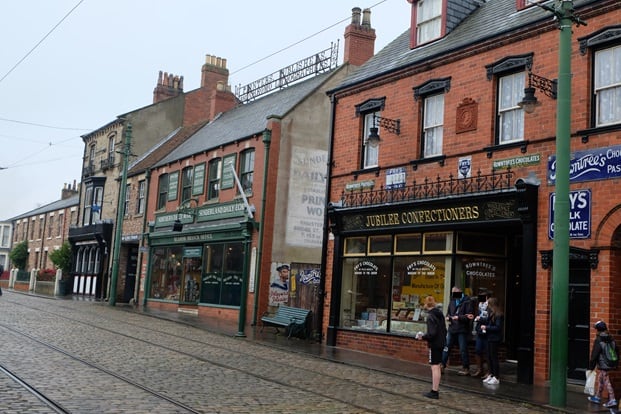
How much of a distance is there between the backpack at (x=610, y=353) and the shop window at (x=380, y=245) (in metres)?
7.83

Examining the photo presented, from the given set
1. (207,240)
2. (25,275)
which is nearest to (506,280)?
(207,240)

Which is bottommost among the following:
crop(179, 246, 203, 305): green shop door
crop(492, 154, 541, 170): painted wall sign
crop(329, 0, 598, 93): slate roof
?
crop(179, 246, 203, 305): green shop door

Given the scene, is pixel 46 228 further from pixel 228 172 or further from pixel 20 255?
pixel 228 172

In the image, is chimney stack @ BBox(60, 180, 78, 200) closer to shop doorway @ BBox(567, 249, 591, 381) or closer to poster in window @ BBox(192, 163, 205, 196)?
poster in window @ BBox(192, 163, 205, 196)

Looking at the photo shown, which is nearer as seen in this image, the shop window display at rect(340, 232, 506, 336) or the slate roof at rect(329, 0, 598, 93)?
the slate roof at rect(329, 0, 598, 93)

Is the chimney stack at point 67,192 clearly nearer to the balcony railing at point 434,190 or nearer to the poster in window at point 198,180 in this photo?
the poster in window at point 198,180

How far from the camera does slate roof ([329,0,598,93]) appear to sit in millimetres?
15773

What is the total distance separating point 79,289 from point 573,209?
33.6 meters

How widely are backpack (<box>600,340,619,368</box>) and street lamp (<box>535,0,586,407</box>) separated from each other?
632mm

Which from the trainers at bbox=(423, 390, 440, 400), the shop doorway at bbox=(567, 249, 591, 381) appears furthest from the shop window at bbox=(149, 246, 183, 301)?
the trainers at bbox=(423, 390, 440, 400)

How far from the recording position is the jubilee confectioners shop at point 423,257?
48.2 ft

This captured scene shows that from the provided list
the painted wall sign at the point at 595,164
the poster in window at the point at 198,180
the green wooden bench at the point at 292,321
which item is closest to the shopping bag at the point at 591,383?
the painted wall sign at the point at 595,164

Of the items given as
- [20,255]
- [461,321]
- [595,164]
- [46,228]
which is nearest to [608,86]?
[595,164]

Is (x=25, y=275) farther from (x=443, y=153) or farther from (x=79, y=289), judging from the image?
(x=443, y=153)
